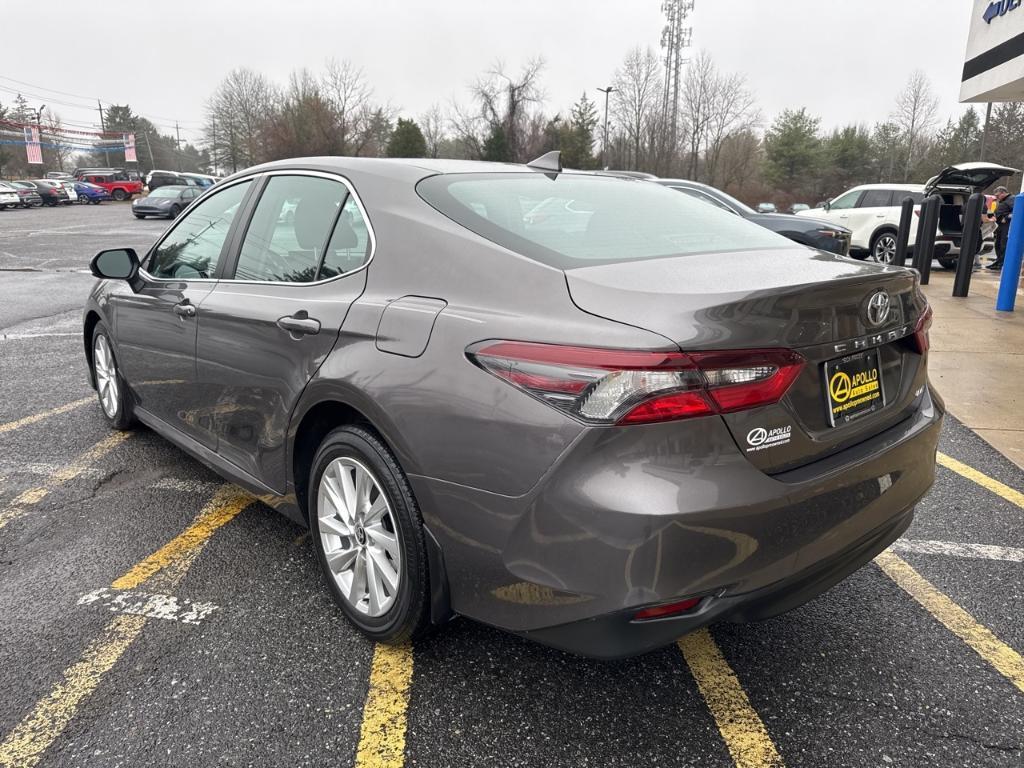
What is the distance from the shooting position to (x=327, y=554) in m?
2.58

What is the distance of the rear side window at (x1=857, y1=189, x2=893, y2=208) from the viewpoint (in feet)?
49.4

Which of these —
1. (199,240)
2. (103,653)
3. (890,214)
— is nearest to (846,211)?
(890,214)

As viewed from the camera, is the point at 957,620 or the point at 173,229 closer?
the point at 957,620

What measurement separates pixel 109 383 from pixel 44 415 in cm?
84

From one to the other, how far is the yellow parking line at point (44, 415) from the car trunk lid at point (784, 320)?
4343 millimetres

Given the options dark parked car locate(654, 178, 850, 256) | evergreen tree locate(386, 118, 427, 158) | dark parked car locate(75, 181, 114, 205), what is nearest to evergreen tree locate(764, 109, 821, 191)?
evergreen tree locate(386, 118, 427, 158)

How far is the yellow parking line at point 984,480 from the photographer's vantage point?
12.3 ft

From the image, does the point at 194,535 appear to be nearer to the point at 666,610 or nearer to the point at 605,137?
the point at 666,610

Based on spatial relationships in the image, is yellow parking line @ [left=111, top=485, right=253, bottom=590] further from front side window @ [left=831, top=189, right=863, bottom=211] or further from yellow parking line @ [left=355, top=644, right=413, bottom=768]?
front side window @ [left=831, top=189, right=863, bottom=211]

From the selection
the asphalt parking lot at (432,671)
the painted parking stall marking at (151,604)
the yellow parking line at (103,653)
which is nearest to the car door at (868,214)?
the asphalt parking lot at (432,671)

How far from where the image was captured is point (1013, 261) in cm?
898

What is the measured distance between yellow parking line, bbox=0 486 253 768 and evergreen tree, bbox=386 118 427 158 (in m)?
53.9

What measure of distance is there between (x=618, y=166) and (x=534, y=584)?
2107 inches

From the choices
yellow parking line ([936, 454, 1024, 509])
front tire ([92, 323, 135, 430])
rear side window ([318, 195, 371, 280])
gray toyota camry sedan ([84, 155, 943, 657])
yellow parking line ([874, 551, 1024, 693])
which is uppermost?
rear side window ([318, 195, 371, 280])
